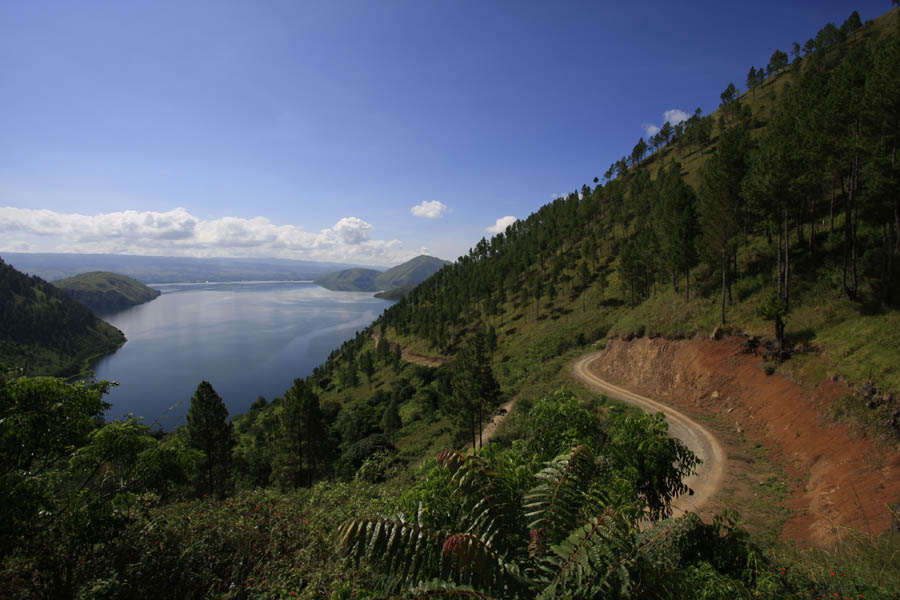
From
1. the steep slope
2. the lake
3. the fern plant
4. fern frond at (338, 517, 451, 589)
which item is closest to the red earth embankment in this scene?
the steep slope

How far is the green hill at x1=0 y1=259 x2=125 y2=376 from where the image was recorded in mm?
A: 108812

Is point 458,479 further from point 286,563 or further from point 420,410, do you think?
point 420,410

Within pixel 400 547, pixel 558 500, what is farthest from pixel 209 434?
pixel 558 500

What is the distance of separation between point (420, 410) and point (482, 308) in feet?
136

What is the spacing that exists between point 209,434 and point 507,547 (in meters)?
32.7

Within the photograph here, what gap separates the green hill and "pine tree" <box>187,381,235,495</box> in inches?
4564

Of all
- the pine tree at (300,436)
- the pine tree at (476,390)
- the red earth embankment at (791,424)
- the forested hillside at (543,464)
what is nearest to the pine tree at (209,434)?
the forested hillside at (543,464)

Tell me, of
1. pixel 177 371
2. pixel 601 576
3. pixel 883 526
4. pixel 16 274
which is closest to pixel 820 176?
pixel 883 526

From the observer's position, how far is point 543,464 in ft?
20.5

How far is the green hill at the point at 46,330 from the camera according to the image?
109 metres

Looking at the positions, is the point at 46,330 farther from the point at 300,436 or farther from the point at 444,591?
the point at 444,591

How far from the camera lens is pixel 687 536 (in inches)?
227

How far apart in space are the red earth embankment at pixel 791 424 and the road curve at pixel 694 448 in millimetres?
1011

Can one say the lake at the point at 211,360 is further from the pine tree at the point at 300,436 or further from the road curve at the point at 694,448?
the road curve at the point at 694,448
